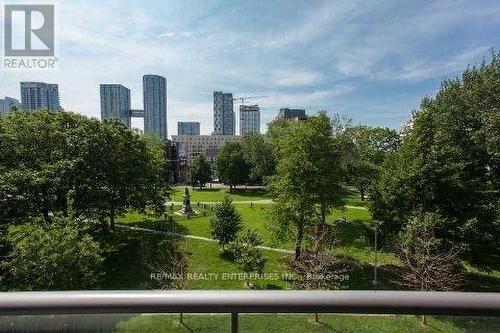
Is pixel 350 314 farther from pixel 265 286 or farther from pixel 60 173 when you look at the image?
pixel 60 173

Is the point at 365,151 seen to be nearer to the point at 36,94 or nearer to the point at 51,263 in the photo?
the point at 51,263

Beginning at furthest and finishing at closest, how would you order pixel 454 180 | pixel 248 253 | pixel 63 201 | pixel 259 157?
1. pixel 259 157
2. pixel 63 201
3. pixel 248 253
4. pixel 454 180

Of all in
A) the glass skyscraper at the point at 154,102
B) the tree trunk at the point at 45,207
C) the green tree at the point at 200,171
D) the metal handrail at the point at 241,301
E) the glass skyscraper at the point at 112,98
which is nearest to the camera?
Result: the metal handrail at the point at 241,301

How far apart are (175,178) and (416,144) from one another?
67722 millimetres

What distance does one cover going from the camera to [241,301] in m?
1.74

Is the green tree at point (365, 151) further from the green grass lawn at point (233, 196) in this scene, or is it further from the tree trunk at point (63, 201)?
the tree trunk at point (63, 201)

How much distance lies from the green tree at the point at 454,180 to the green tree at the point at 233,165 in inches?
1573

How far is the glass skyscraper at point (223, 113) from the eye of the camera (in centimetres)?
19175

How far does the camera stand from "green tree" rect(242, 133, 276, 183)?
62500 millimetres

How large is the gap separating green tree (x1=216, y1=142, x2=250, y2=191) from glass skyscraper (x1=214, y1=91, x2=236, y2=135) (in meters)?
125

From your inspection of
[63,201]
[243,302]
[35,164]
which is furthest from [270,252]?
[243,302]

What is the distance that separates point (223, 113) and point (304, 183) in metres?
172

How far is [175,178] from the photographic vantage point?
84312 mm

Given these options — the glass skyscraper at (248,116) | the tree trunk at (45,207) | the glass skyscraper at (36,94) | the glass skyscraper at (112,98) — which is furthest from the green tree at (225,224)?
the glass skyscraper at (248,116)
